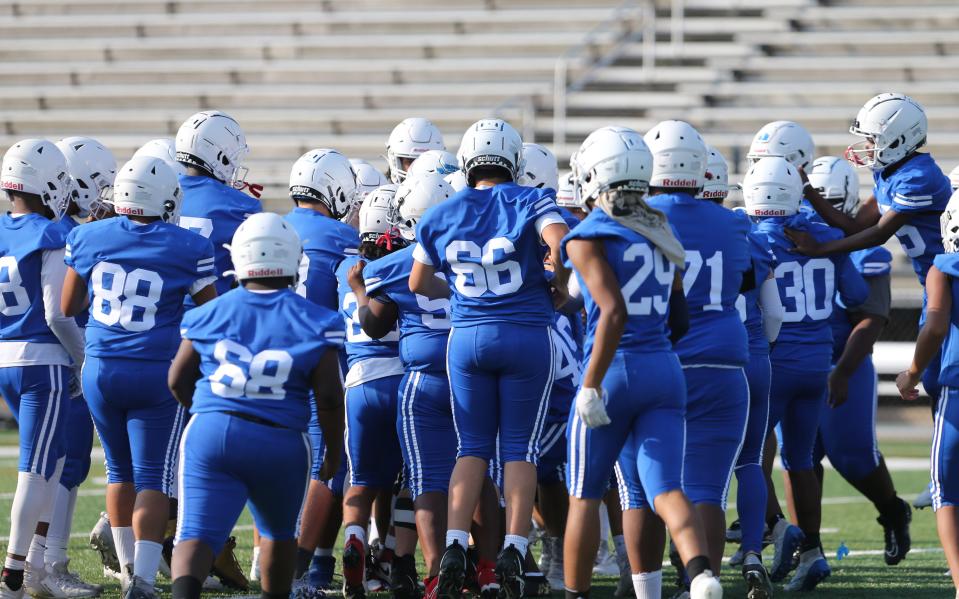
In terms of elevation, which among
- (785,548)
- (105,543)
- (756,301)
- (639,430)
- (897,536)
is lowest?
(897,536)

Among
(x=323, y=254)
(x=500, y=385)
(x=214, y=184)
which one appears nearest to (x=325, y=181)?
(x=323, y=254)

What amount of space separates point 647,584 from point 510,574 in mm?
554

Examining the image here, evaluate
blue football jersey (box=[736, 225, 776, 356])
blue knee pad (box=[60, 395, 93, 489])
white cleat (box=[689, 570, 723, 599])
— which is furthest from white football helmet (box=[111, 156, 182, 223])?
white cleat (box=[689, 570, 723, 599])

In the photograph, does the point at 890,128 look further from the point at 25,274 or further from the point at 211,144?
the point at 25,274

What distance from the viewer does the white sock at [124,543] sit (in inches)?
219

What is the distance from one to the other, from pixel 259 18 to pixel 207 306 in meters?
12.8

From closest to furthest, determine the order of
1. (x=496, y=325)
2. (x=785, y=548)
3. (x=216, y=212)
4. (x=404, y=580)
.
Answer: (x=496, y=325) → (x=404, y=580) → (x=216, y=212) → (x=785, y=548)

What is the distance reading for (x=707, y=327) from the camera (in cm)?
519

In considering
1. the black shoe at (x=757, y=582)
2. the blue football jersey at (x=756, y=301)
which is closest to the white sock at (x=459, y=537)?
the black shoe at (x=757, y=582)

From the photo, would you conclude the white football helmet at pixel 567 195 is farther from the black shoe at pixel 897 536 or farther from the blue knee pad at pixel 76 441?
the blue knee pad at pixel 76 441

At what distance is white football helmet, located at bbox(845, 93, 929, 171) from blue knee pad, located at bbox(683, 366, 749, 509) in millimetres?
1992

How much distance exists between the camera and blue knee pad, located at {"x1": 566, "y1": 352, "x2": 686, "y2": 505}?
4672 mm

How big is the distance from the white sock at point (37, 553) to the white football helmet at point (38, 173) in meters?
1.28

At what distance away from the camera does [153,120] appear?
16.0m
